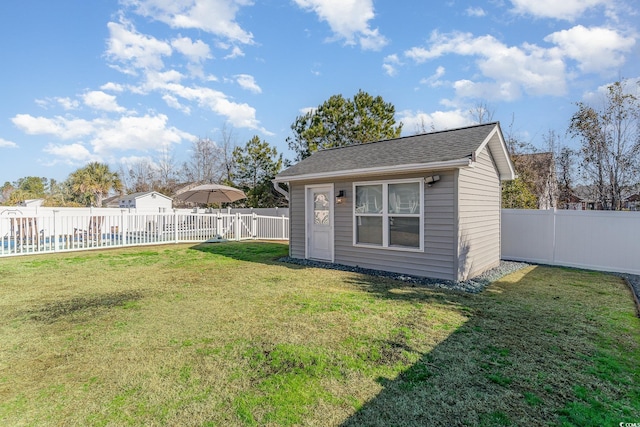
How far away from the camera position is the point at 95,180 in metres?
25.2

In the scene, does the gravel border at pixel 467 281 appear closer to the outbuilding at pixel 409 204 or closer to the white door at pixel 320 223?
the outbuilding at pixel 409 204

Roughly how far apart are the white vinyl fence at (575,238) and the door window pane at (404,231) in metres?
4.08

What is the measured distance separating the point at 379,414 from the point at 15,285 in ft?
23.9

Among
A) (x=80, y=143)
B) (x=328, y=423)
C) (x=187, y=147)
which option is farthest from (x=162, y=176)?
(x=328, y=423)

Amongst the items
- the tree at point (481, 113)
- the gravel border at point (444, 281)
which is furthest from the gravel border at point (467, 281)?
the tree at point (481, 113)

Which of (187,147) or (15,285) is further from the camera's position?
(187,147)

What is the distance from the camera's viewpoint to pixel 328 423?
2.14 metres

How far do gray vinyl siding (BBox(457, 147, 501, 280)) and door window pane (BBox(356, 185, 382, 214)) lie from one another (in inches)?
68.2

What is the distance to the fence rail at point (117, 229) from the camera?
369 inches

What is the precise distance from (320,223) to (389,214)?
2.14 metres

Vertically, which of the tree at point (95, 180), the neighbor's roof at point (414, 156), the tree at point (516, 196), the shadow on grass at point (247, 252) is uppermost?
the tree at point (95, 180)

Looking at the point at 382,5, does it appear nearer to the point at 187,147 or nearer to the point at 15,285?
the point at 15,285

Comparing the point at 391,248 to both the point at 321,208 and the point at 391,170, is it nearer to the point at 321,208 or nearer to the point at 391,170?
Result: the point at 391,170

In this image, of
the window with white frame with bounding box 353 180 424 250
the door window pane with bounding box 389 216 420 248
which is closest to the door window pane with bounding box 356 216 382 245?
the window with white frame with bounding box 353 180 424 250
